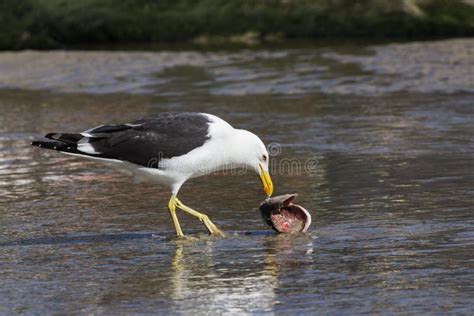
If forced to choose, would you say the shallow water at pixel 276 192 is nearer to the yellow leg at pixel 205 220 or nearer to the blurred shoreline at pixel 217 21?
the yellow leg at pixel 205 220

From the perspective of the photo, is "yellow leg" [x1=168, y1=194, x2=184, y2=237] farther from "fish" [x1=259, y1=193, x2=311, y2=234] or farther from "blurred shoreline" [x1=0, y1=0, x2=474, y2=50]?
"blurred shoreline" [x1=0, y1=0, x2=474, y2=50]

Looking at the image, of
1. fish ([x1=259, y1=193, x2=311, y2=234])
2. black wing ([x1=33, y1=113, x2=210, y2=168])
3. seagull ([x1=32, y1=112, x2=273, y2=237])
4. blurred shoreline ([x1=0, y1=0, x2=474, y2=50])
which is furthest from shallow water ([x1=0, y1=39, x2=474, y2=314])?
blurred shoreline ([x1=0, y1=0, x2=474, y2=50])

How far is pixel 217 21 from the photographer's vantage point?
22.5 m

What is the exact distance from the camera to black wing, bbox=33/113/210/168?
8617 mm

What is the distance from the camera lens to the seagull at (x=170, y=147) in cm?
862

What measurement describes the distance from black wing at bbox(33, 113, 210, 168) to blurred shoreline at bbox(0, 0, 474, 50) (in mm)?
12878

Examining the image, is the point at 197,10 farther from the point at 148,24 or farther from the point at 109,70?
the point at 109,70

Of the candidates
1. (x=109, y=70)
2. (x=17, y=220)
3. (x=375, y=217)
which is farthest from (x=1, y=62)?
(x=375, y=217)

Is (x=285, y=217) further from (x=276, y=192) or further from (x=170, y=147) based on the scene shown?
(x=276, y=192)

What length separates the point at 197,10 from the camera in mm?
22562

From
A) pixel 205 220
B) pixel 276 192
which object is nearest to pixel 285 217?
pixel 205 220

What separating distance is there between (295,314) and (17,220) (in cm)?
358

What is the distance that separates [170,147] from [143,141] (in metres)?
0.22

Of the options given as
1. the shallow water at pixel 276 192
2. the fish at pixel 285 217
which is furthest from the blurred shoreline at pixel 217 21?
the fish at pixel 285 217
